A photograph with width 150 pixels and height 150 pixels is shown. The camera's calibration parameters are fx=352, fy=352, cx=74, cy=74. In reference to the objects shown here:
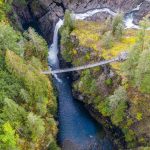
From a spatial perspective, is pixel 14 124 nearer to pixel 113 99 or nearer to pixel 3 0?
pixel 113 99

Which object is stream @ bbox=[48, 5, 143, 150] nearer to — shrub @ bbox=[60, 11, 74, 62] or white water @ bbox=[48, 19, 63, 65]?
white water @ bbox=[48, 19, 63, 65]

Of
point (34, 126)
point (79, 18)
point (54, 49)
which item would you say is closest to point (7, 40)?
point (34, 126)

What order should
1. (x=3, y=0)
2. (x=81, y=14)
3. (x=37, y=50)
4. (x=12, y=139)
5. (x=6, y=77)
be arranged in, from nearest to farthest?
(x=12, y=139) < (x=6, y=77) < (x=37, y=50) < (x=3, y=0) < (x=81, y=14)

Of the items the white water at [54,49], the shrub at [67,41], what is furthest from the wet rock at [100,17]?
the shrub at [67,41]

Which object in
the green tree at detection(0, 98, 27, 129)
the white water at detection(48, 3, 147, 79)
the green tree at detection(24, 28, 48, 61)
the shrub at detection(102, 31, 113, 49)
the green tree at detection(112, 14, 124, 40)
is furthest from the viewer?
the white water at detection(48, 3, 147, 79)

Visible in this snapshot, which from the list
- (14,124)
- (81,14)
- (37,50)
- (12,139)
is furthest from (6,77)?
(81,14)

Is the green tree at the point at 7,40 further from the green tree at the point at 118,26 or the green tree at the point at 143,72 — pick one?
the green tree at the point at 118,26

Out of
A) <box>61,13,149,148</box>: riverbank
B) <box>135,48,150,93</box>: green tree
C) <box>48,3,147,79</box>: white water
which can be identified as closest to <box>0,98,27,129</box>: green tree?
<box>61,13,149,148</box>: riverbank

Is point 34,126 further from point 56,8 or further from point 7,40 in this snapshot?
point 56,8
